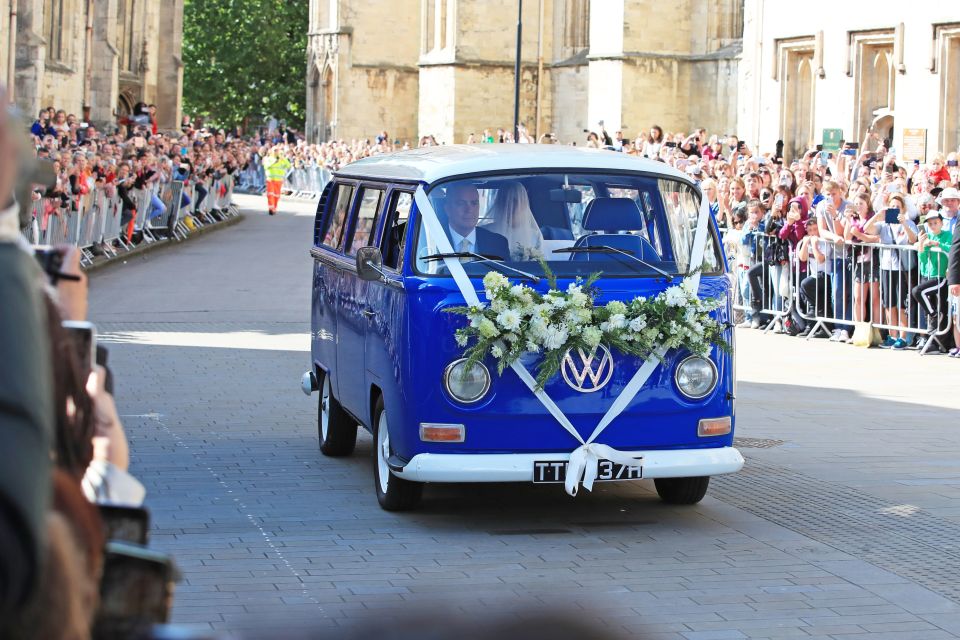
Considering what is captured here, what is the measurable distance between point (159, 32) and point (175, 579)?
202 feet

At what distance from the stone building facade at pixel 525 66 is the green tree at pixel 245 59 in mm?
9964

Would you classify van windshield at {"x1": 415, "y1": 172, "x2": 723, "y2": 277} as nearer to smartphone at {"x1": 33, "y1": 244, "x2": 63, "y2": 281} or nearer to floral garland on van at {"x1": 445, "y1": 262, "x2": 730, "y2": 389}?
floral garland on van at {"x1": 445, "y1": 262, "x2": 730, "y2": 389}

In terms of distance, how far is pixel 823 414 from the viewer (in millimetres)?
13336

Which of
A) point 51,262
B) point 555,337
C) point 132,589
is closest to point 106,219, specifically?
point 555,337

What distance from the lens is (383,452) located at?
9.25 meters

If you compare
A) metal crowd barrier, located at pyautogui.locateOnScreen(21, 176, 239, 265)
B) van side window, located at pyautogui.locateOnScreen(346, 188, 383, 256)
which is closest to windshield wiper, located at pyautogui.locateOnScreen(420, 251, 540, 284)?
van side window, located at pyautogui.locateOnScreen(346, 188, 383, 256)

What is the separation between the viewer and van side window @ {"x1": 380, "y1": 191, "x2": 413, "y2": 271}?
30.7ft

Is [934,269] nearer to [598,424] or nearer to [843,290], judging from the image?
[843,290]

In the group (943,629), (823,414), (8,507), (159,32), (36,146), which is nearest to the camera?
(8,507)

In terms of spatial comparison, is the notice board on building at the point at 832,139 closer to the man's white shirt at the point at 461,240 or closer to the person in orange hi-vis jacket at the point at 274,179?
the person in orange hi-vis jacket at the point at 274,179

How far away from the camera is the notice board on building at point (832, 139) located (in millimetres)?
→ 31891

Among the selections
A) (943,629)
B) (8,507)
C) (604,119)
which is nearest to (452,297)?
(943,629)

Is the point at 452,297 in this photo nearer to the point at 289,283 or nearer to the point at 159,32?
the point at 289,283

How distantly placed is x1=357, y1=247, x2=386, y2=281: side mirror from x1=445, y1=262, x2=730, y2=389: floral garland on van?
82 centimetres
